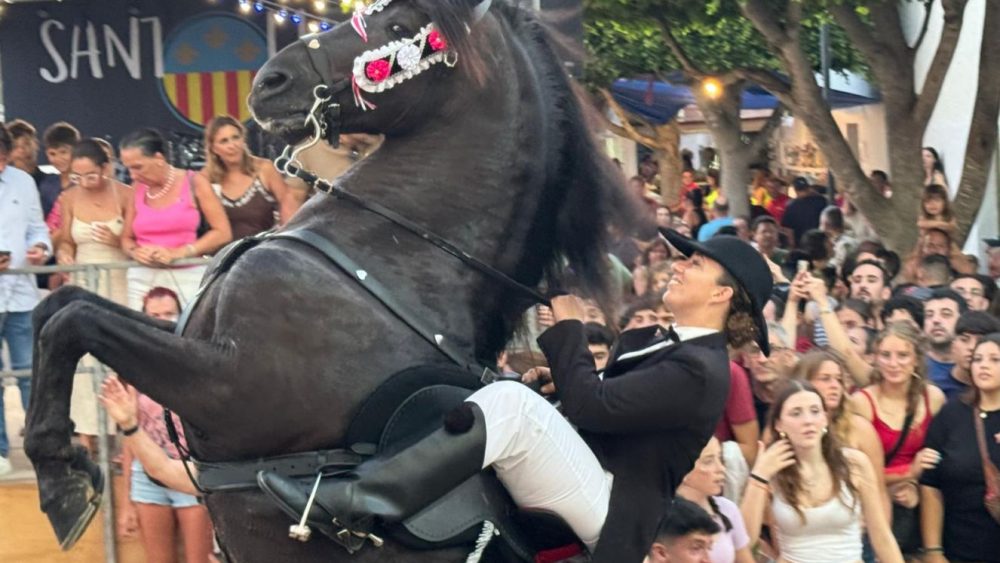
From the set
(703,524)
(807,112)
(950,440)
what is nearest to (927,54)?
(807,112)

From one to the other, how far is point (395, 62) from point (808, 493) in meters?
3.05

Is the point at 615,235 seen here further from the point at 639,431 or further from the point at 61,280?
the point at 61,280

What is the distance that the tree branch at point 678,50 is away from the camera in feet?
53.5

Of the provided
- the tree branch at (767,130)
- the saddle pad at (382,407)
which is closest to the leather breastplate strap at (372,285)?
the saddle pad at (382,407)

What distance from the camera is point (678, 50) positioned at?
1808cm

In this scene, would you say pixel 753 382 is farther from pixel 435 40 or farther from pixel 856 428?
pixel 435 40

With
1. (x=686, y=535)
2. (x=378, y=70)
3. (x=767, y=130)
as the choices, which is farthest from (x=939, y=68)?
(x=767, y=130)

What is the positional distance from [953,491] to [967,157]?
6.47 metres

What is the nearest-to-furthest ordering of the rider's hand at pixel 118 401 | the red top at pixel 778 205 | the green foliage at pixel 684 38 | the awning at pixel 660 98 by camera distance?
the rider's hand at pixel 118 401
the green foliage at pixel 684 38
the red top at pixel 778 205
the awning at pixel 660 98

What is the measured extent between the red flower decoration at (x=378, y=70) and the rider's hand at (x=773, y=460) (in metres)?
2.83

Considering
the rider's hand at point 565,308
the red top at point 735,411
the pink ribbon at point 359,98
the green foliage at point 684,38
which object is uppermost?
the green foliage at point 684,38

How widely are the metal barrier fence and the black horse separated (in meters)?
3.22

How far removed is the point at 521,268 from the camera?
4504 millimetres

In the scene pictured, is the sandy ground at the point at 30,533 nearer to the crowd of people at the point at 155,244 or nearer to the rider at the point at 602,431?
the crowd of people at the point at 155,244
